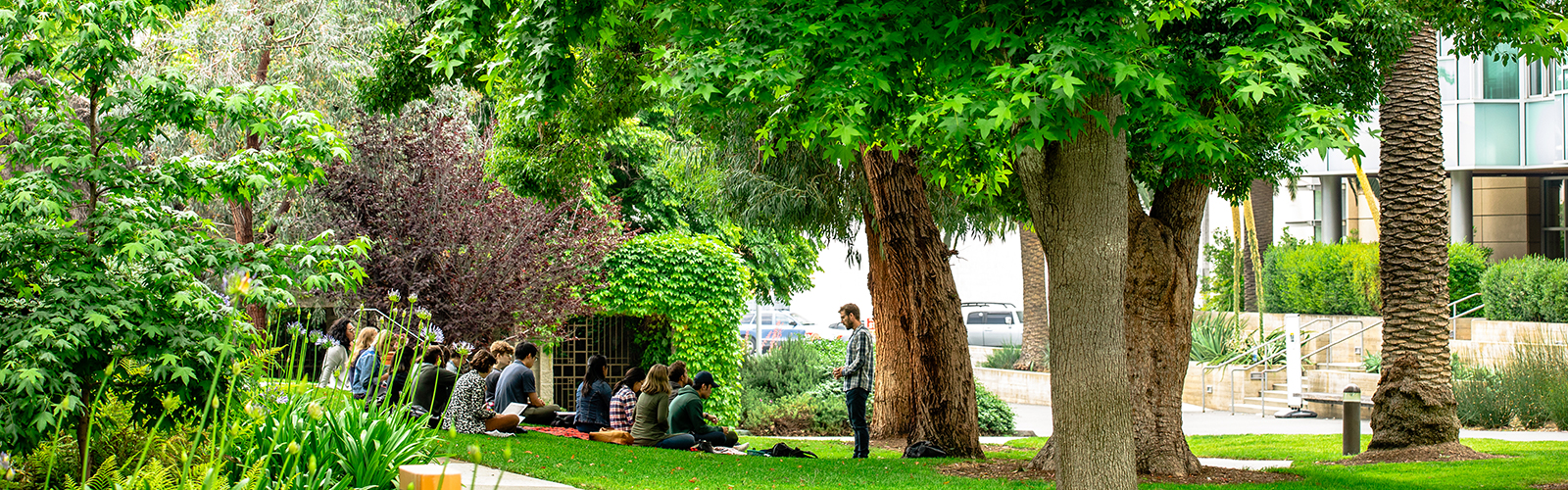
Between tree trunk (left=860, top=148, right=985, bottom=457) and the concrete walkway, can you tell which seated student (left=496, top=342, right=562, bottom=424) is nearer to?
the concrete walkway

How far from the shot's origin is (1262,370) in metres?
22.1

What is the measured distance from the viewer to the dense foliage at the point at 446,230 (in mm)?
15969

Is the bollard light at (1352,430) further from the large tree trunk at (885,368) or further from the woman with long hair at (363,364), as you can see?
the woman with long hair at (363,364)

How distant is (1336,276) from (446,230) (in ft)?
A: 61.6

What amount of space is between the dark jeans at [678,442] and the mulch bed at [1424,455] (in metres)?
6.41

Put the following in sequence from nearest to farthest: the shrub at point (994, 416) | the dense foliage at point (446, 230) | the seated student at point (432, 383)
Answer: the seated student at point (432, 383), the dense foliage at point (446, 230), the shrub at point (994, 416)

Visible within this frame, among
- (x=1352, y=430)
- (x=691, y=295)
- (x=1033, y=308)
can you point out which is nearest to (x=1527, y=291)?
(x=1033, y=308)

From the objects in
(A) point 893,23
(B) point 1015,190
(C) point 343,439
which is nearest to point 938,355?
(B) point 1015,190

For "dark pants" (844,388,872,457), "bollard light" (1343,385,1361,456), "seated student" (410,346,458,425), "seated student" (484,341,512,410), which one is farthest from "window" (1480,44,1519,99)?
"seated student" (410,346,458,425)

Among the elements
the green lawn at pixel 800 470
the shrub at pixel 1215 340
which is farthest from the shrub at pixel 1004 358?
the green lawn at pixel 800 470

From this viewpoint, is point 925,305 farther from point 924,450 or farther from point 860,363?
point 924,450

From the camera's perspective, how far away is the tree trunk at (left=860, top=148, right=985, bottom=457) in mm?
12828

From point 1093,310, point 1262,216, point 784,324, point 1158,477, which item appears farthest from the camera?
point 784,324

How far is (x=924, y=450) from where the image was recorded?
12.7 meters
